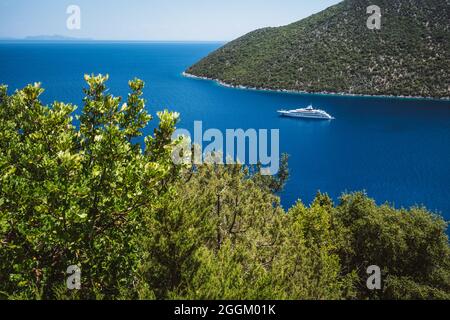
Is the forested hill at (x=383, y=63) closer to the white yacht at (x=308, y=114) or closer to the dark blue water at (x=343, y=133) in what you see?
the dark blue water at (x=343, y=133)

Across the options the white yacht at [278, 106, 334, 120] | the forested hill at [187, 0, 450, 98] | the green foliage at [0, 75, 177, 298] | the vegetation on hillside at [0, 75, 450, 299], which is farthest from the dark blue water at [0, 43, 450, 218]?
the green foliage at [0, 75, 177, 298]

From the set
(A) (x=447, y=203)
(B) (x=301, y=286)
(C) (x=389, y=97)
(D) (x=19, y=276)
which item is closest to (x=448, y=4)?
(C) (x=389, y=97)

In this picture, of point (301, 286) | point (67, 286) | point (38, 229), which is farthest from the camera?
point (301, 286)

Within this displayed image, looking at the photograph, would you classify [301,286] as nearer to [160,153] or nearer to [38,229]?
[160,153]

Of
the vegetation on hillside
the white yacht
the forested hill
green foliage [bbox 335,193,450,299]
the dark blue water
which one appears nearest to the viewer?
the vegetation on hillside

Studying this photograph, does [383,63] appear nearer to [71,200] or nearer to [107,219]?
[107,219]

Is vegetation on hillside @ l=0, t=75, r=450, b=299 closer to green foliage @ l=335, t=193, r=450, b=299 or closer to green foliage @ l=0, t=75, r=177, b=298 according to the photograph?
green foliage @ l=0, t=75, r=177, b=298
